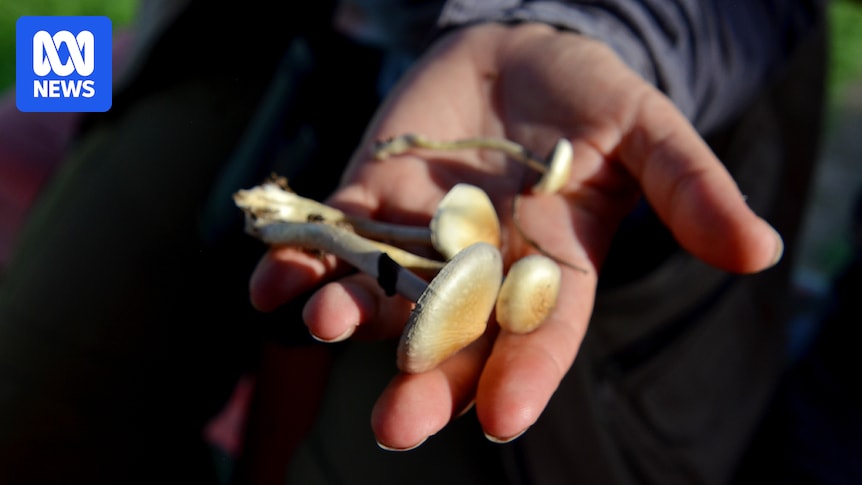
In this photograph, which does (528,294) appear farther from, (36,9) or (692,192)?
(36,9)

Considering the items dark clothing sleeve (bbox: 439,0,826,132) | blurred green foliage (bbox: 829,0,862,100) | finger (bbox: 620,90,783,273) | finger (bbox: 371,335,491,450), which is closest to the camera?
finger (bbox: 371,335,491,450)

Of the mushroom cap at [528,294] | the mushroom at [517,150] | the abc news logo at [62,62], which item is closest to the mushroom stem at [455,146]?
the mushroom at [517,150]

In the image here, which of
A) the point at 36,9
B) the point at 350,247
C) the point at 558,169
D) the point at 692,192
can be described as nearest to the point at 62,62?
the point at 350,247

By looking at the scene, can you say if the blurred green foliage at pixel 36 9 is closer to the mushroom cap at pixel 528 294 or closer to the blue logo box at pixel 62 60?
the blue logo box at pixel 62 60

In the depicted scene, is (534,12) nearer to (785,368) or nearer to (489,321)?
(489,321)

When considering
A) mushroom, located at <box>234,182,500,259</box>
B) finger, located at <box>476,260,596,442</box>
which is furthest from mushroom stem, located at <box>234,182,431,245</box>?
finger, located at <box>476,260,596,442</box>

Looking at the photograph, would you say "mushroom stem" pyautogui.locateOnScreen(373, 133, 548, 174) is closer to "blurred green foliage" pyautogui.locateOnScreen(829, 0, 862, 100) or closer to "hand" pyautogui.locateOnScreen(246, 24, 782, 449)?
"hand" pyautogui.locateOnScreen(246, 24, 782, 449)
